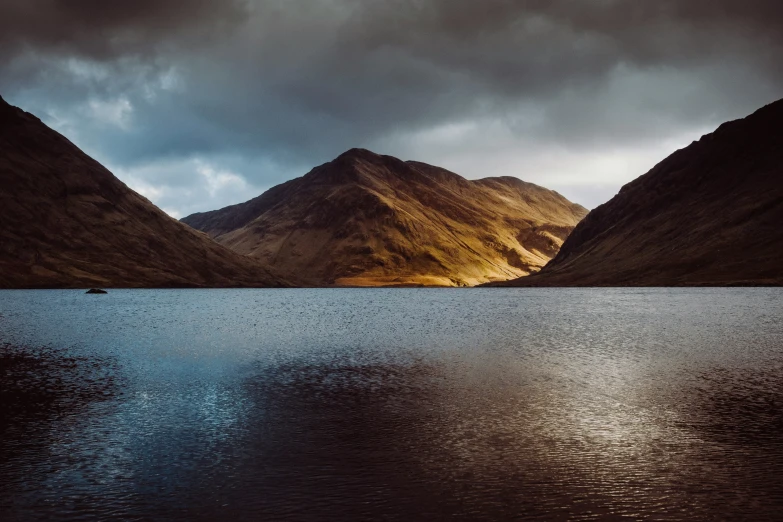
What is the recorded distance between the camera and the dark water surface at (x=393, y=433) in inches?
540

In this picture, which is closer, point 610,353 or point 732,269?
point 610,353

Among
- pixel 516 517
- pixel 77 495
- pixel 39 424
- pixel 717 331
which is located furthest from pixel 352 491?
pixel 717 331

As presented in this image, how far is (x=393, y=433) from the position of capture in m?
20.0

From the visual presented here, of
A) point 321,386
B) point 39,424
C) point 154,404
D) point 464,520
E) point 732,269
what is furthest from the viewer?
point 732,269

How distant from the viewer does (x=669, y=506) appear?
13.4 meters

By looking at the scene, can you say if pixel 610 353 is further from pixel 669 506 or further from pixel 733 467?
pixel 669 506

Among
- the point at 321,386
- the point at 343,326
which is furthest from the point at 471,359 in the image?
the point at 343,326

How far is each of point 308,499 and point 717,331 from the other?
52.9 meters

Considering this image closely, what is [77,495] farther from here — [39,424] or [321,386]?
[321,386]

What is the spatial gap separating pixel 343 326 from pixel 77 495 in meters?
53.1

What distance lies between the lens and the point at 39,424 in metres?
21.2

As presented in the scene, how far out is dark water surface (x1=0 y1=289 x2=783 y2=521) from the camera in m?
13.7

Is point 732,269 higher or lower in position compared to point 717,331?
higher

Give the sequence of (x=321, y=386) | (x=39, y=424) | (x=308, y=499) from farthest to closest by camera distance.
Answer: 1. (x=321, y=386)
2. (x=39, y=424)
3. (x=308, y=499)
